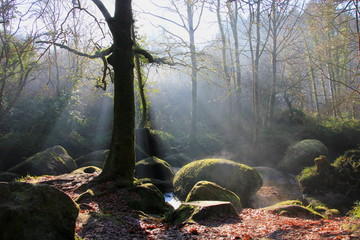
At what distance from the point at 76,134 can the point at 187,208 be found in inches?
596

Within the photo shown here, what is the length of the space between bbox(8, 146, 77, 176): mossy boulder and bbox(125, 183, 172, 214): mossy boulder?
630 centimetres

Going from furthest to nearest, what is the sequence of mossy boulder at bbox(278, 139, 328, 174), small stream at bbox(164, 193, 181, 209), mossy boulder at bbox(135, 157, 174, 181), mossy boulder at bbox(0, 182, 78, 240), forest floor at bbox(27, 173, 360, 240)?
1. mossy boulder at bbox(278, 139, 328, 174)
2. mossy boulder at bbox(135, 157, 174, 181)
3. small stream at bbox(164, 193, 181, 209)
4. forest floor at bbox(27, 173, 360, 240)
5. mossy boulder at bbox(0, 182, 78, 240)

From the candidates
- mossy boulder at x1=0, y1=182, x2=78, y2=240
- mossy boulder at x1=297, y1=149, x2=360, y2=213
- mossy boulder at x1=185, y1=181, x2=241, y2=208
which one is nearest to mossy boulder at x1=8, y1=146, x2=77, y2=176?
mossy boulder at x1=185, y1=181, x2=241, y2=208

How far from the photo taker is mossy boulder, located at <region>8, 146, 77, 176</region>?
37.9 feet

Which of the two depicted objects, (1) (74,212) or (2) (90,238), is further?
(2) (90,238)

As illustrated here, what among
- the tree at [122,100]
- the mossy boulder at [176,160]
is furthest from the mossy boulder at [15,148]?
the tree at [122,100]

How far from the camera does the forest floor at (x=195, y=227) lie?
14.2ft

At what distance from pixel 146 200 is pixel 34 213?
3649 mm

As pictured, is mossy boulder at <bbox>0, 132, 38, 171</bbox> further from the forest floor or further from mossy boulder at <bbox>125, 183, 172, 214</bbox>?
the forest floor

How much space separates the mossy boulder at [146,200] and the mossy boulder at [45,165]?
6304 millimetres

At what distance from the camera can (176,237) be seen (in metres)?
4.58

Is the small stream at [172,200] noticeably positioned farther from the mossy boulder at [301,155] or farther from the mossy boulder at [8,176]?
the mossy boulder at [301,155]

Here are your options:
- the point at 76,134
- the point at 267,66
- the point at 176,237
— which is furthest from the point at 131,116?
the point at 267,66

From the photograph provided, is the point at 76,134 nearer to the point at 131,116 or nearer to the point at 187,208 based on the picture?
the point at 131,116
